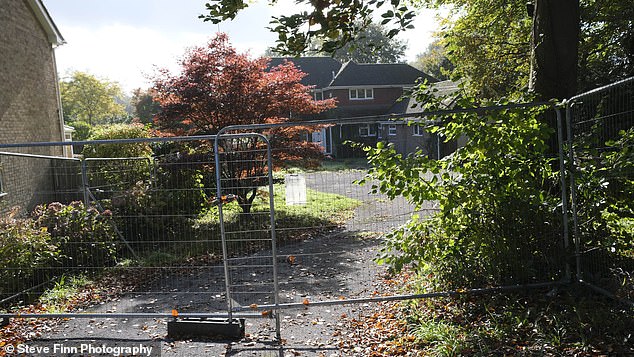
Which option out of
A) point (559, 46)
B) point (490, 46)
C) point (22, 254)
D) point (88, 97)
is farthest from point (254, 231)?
point (88, 97)

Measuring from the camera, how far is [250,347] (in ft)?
16.3

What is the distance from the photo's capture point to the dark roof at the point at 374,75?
3950 cm

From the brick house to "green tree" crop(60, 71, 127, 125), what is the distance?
3176 centimetres

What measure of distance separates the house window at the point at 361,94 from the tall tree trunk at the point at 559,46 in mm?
34052

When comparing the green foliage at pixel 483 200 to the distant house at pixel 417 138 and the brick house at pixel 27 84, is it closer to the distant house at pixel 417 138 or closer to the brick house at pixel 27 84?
the distant house at pixel 417 138

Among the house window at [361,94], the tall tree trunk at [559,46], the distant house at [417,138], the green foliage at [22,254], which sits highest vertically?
the house window at [361,94]

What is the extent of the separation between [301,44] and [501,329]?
11.8 feet

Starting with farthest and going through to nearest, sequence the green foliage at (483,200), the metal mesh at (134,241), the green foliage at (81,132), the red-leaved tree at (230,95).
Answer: the green foliage at (81,132)
the red-leaved tree at (230,95)
the metal mesh at (134,241)
the green foliage at (483,200)

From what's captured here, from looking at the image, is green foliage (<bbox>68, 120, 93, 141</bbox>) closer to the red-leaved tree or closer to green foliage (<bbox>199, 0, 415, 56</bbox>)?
the red-leaved tree

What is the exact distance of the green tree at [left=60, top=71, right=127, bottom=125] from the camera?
1726 inches

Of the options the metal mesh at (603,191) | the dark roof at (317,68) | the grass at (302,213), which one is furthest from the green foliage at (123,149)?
the dark roof at (317,68)

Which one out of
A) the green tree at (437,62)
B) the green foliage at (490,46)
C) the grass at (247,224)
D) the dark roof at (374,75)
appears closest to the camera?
the grass at (247,224)

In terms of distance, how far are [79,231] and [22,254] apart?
1.16 metres

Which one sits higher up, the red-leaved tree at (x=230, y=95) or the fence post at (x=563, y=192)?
the red-leaved tree at (x=230, y=95)
